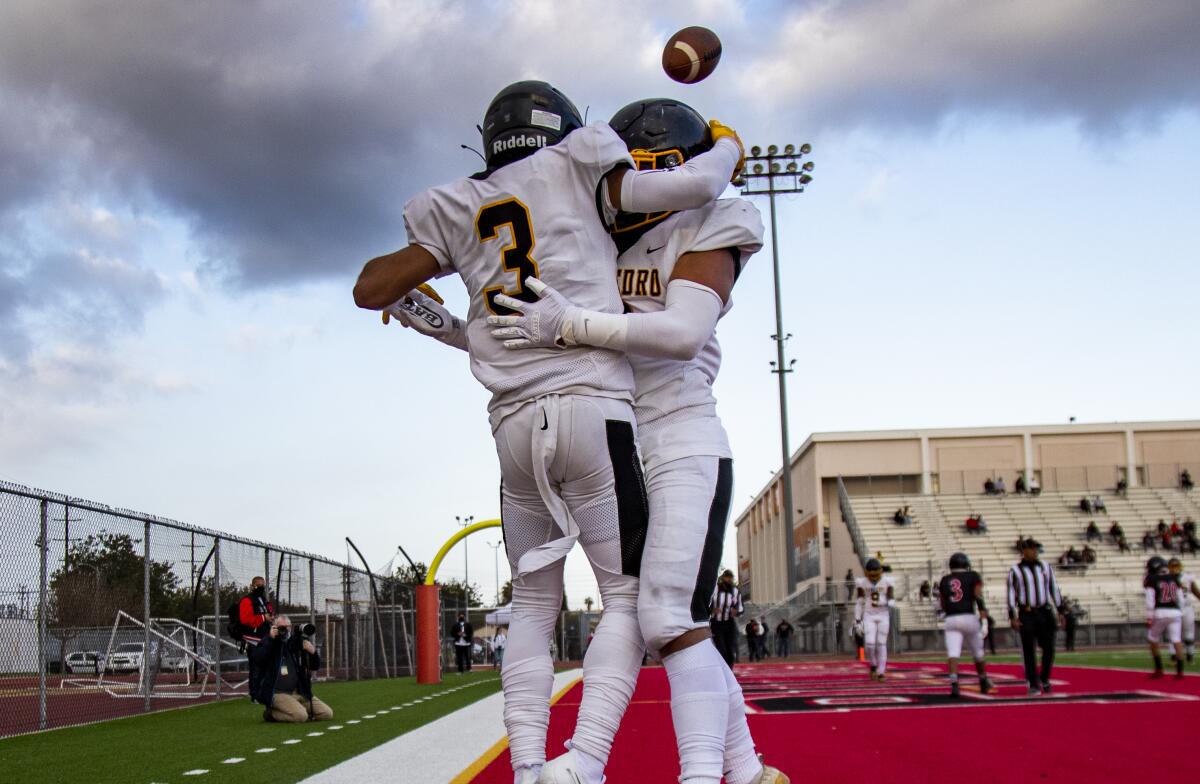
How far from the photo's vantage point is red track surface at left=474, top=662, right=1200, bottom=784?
17.1 ft

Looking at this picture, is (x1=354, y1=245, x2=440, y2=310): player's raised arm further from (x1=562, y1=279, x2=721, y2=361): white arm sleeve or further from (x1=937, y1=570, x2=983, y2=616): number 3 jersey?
(x1=937, y1=570, x2=983, y2=616): number 3 jersey

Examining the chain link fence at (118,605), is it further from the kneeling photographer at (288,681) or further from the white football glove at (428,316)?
the white football glove at (428,316)

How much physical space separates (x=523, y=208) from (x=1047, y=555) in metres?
44.2

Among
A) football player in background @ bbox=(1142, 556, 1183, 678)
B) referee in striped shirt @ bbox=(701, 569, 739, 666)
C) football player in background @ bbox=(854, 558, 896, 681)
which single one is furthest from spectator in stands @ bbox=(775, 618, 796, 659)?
referee in striped shirt @ bbox=(701, 569, 739, 666)

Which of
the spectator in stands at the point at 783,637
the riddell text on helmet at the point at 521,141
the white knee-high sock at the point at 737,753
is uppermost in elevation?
the riddell text on helmet at the point at 521,141

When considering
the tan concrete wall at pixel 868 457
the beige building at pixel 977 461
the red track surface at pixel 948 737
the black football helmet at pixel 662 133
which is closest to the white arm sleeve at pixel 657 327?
the black football helmet at pixel 662 133

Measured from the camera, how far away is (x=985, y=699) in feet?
35.8

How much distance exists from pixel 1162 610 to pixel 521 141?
15352 mm

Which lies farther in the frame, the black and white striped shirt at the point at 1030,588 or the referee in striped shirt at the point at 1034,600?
the black and white striped shirt at the point at 1030,588

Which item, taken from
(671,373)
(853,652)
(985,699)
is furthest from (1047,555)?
(671,373)

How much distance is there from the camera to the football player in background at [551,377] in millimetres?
3328

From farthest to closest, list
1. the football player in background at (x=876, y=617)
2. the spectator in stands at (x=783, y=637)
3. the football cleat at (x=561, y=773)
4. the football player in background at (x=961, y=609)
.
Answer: the spectator in stands at (x=783, y=637)
the football player in background at (x=876, y=617)
the football player in background at (x=961, y=609)
the football cleat at (x=561, y=773)

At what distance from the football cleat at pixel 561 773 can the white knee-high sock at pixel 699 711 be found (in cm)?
30

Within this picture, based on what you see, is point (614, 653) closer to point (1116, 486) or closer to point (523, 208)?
point (523, 208)
